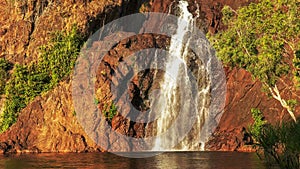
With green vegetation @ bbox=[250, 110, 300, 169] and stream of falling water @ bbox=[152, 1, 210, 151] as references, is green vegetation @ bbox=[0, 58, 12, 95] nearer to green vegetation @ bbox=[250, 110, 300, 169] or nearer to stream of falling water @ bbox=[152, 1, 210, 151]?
stream of falling water @ bbox=[152, 1, 210, 151]

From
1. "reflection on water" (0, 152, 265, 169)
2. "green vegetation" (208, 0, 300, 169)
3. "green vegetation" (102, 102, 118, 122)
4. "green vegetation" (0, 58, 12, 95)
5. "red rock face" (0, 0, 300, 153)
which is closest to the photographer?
"green vegetation" (208, 0, 300, 169)

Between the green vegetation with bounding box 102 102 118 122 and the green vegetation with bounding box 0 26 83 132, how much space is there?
6355mm

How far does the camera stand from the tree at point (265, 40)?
2875 centimetres

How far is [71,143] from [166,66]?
14.5 m

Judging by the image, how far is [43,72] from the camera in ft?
180

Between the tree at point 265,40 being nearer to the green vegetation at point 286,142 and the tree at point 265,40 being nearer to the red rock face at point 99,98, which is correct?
the green vegetation at point 286,142

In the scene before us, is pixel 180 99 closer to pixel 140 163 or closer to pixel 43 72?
pixel 43 72

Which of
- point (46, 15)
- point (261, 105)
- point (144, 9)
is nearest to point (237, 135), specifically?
point (261, 105)

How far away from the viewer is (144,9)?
6272 cm

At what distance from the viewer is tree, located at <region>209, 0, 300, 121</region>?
2875 cm

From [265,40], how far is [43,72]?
105 feet

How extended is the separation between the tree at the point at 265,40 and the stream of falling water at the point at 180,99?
67.4 feet

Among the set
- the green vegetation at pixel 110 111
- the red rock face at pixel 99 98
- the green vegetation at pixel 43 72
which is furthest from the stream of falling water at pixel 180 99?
the green vegetation at pixel 43 72

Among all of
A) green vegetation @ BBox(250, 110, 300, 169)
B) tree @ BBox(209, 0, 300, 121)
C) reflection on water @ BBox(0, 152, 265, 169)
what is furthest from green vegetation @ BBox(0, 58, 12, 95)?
green vegetation @ BBox(250, 110, 300, 169)
